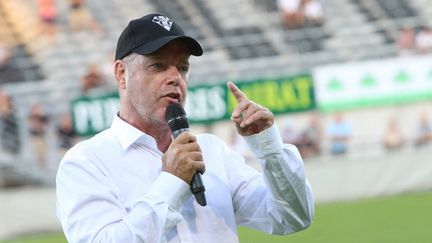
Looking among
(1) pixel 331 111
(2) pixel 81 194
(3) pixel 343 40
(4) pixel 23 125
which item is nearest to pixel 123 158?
(2) pixel 81 194

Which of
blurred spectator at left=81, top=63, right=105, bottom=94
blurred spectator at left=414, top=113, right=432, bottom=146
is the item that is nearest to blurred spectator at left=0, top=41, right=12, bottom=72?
blurred spectator at left=81, top=63, right=105, bottom=94

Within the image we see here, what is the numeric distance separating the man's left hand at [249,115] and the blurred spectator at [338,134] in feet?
47.2

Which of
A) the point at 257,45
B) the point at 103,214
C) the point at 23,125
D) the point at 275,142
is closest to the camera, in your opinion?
the point at 103,214

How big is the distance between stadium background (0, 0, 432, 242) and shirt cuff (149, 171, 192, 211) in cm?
1246

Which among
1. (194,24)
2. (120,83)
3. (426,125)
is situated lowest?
(426,125)

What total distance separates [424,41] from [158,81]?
53.2 ft

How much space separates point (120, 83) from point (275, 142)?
0.61 m

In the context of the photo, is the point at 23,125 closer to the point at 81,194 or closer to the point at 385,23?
the point at 385,23

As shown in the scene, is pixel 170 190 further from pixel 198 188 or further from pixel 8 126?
pixel 8 126

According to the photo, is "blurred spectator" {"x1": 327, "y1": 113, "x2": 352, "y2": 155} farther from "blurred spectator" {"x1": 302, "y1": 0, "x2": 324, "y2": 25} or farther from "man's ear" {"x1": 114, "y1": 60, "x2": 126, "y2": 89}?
"man's ear" {"x1": 114, "y1": 60, "x2": 126, "y2": 89}

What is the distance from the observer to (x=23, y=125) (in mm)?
17109

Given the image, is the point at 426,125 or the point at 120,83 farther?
the point at 426,125

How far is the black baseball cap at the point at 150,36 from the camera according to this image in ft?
12.6

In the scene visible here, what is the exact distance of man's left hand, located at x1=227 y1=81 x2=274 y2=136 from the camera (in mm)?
3811
